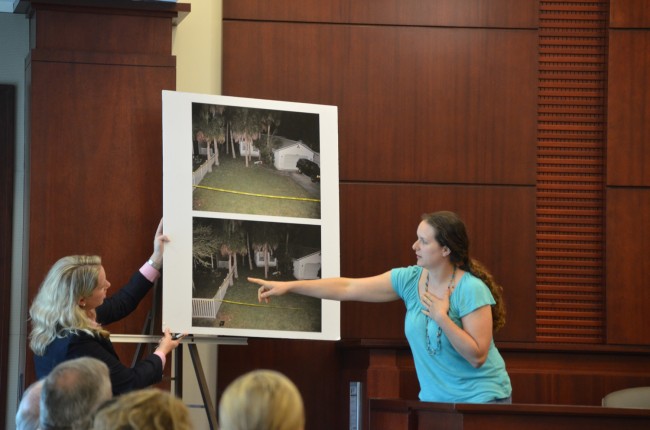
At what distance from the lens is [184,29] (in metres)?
5.35

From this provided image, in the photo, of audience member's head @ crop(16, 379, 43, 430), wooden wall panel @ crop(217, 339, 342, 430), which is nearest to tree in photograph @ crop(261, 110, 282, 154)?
wooden wall panel @ crop(217, 339, 342, 430)

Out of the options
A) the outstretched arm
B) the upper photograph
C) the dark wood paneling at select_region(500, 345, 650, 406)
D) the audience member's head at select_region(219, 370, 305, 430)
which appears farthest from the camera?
the dark wood paneling at select_region(500, 345, 650, 406)

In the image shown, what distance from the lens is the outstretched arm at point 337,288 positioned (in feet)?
14.5

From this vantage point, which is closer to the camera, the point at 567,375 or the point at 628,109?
the point at 567,375

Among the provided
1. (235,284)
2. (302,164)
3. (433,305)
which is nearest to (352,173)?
(302,164)

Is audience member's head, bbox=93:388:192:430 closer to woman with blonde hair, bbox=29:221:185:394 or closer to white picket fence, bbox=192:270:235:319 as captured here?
woman with blonde hair, bbox=29:221:185:394

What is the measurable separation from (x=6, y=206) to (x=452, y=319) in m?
2.39

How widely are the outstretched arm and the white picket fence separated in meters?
0.15

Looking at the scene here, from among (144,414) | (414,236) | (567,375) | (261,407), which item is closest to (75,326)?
(144,414)

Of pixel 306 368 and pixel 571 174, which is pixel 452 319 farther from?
pixel 571 174

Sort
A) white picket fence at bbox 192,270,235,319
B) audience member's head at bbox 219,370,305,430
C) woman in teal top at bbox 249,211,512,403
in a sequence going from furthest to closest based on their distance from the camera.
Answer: white picket fence at bbox 192,270,235,319, woman in teal top at bbox 249,211,512,403, audience member's head at bbox 219,370,305,430

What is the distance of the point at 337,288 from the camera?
4.46 m

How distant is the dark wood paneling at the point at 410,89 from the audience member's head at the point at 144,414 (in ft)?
10.8

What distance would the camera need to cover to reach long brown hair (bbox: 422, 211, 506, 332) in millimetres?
4207
